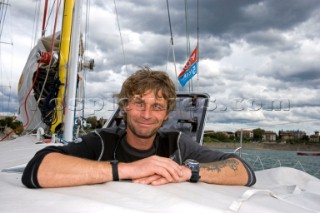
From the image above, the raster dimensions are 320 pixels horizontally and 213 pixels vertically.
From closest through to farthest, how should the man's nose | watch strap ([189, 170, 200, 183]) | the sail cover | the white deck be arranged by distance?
the white deck
watch strap ([189, 170, 200, 183])
the man's nose
the sail cover

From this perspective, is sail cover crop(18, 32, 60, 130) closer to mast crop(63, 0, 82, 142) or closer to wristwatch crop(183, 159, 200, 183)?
mast crop(63, 0, 82, 142)

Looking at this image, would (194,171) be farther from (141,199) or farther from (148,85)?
(148,85)

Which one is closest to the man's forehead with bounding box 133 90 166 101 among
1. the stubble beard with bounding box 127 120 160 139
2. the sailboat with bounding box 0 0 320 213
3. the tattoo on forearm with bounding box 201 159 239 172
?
the stubble beard with bounding box 127 120 160 139

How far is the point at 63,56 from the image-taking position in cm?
464

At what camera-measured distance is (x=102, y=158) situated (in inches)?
94.0

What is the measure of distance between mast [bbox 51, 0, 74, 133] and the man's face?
7.46 feet

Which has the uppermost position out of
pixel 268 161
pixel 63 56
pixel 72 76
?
pixel 63 56

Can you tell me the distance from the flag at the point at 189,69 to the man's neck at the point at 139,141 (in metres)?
5.96

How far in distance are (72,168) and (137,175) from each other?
35 cm

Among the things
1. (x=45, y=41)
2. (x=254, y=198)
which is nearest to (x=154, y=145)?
(x=254, y=198)

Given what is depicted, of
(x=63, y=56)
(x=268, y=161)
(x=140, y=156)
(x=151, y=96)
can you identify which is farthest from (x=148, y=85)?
(x=268, y=161)

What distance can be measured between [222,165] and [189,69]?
21.0 ft

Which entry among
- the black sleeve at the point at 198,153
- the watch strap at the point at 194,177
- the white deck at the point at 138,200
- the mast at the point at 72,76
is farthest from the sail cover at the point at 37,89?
the watch strap at the point at 194,177

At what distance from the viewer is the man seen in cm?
175
